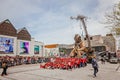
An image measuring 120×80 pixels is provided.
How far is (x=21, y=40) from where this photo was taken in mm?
45688

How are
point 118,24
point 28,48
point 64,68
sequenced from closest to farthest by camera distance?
point 118,24, point 64,68, point 28,48

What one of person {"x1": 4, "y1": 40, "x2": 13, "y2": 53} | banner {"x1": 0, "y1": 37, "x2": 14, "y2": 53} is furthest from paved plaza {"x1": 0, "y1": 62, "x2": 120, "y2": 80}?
person {"x1": 4, "y1": 40, "x2": 13, "y2": 53}

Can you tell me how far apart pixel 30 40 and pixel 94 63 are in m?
34.1

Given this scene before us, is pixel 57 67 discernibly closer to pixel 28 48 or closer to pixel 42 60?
pixel 42 60

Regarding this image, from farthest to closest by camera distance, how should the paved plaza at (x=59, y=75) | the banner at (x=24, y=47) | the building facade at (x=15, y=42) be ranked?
the banner at (x=24, y=47), the building facade at (x=15, y=42), the paved plaza at (x=59, y=75)

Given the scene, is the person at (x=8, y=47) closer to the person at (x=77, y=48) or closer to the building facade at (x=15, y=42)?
the building facade at (x=15, y=42)

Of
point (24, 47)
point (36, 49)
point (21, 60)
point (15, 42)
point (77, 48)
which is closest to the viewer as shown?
point (77, 48)

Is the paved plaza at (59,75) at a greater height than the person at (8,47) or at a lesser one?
lesser

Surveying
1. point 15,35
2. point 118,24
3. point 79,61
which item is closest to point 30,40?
point 15,35

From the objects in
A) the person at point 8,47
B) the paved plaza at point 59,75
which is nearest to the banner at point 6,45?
the person at point 8,47

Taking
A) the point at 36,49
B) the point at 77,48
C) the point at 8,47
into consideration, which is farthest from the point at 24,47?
the point at 77,48

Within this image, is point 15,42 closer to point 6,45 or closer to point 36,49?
point 6,45

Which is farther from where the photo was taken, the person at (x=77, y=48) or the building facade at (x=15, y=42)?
the building facade at (x=15, y=42)

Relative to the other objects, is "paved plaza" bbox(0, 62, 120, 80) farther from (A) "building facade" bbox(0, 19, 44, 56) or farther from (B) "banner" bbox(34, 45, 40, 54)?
(B) "banner" bbox(34, 45, 40, 54)
